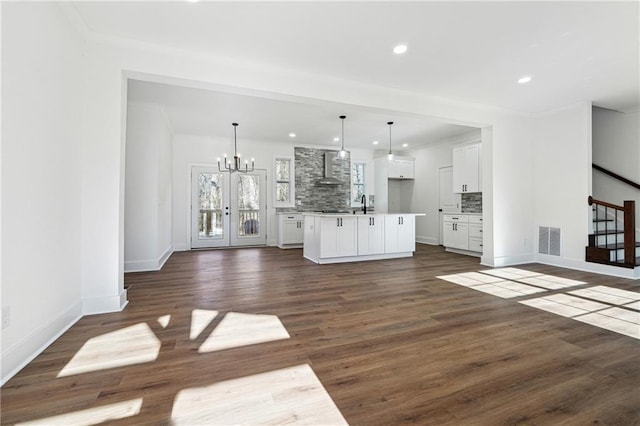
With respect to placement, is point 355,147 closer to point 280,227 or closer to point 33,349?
point 280,227

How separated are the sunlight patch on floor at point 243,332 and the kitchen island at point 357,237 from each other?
2.84 m

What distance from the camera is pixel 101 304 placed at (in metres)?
2.91

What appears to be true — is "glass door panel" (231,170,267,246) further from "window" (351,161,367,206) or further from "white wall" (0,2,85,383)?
"white wall" (0,2,85,383)

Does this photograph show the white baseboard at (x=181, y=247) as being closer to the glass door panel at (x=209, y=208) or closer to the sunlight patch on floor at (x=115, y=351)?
the glass door panel at (x=209, y=208)

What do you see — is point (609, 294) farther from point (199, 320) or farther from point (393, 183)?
point (393, 183)

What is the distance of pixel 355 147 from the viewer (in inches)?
348

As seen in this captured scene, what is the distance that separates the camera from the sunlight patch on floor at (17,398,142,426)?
140cm

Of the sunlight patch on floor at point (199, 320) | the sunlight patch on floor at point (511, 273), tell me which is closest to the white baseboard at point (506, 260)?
the sunlight patch on floor at point (511, 273)

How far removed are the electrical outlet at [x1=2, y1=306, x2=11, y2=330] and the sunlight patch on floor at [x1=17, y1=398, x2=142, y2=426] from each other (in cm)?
71

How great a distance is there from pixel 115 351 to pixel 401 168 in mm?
8194

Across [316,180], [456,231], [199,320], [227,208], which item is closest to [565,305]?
[456,231]

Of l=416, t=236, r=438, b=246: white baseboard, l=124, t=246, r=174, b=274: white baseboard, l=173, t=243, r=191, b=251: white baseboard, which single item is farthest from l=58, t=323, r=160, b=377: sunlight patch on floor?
l=416, t=236, r=438, b=246: white baseboard

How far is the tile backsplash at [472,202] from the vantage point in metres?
6.93

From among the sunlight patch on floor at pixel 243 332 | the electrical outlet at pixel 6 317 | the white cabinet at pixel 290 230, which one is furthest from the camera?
the white cabinet at pixel 290 230
